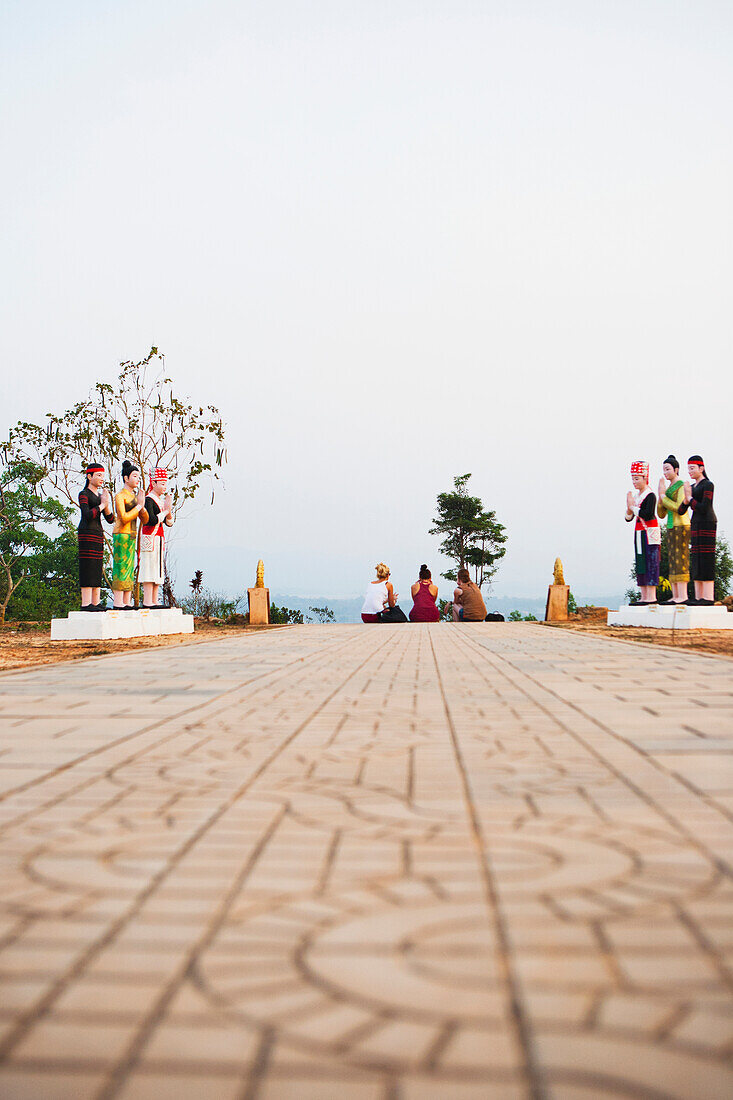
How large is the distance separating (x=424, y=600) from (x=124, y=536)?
11.5 m

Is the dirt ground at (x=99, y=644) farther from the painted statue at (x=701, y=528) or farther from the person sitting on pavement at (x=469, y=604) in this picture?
the person sitting on pavement at (x=469, y=604)

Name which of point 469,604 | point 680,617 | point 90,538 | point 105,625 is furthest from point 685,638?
point 469,604

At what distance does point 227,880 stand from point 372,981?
68cm

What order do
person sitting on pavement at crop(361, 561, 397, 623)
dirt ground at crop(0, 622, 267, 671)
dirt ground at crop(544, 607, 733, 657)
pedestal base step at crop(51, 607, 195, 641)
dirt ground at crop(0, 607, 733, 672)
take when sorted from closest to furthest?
1. dirt ground at crop(0, 622, 267, 671)
2. dirt ground at crop(0, 607, 733, 672)
3. dirt ground at crop(544, 607, 733, 657)
4. pedestal base step at crop(51, 607, 195, 641)
5. person sitting on pavement at crop(361, 561, 397, 623)

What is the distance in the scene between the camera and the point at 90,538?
47.5ft

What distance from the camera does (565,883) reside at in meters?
2.25

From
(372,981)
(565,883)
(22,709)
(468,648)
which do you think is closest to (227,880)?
(372,981)

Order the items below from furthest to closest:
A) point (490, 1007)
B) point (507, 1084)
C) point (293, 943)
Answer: point (293, 943) → point (490, 1007) → point (507, 1084)

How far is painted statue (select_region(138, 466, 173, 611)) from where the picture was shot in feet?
52.8

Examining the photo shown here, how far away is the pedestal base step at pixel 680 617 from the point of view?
53.5ft

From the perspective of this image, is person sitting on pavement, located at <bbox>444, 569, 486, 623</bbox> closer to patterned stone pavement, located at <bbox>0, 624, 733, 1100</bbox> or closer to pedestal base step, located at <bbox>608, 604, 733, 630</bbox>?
pedestal base step, located at <bbox>608, 604, 733, 630</bbox>

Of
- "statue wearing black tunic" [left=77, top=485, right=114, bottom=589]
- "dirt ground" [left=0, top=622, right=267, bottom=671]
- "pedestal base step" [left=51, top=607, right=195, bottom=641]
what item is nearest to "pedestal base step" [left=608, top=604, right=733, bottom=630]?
"dirt ground" [left=0, top=622, right=267, bottom=671]

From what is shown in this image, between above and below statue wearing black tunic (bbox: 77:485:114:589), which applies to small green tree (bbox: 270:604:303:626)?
below

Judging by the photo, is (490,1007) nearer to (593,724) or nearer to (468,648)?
(593,724)
